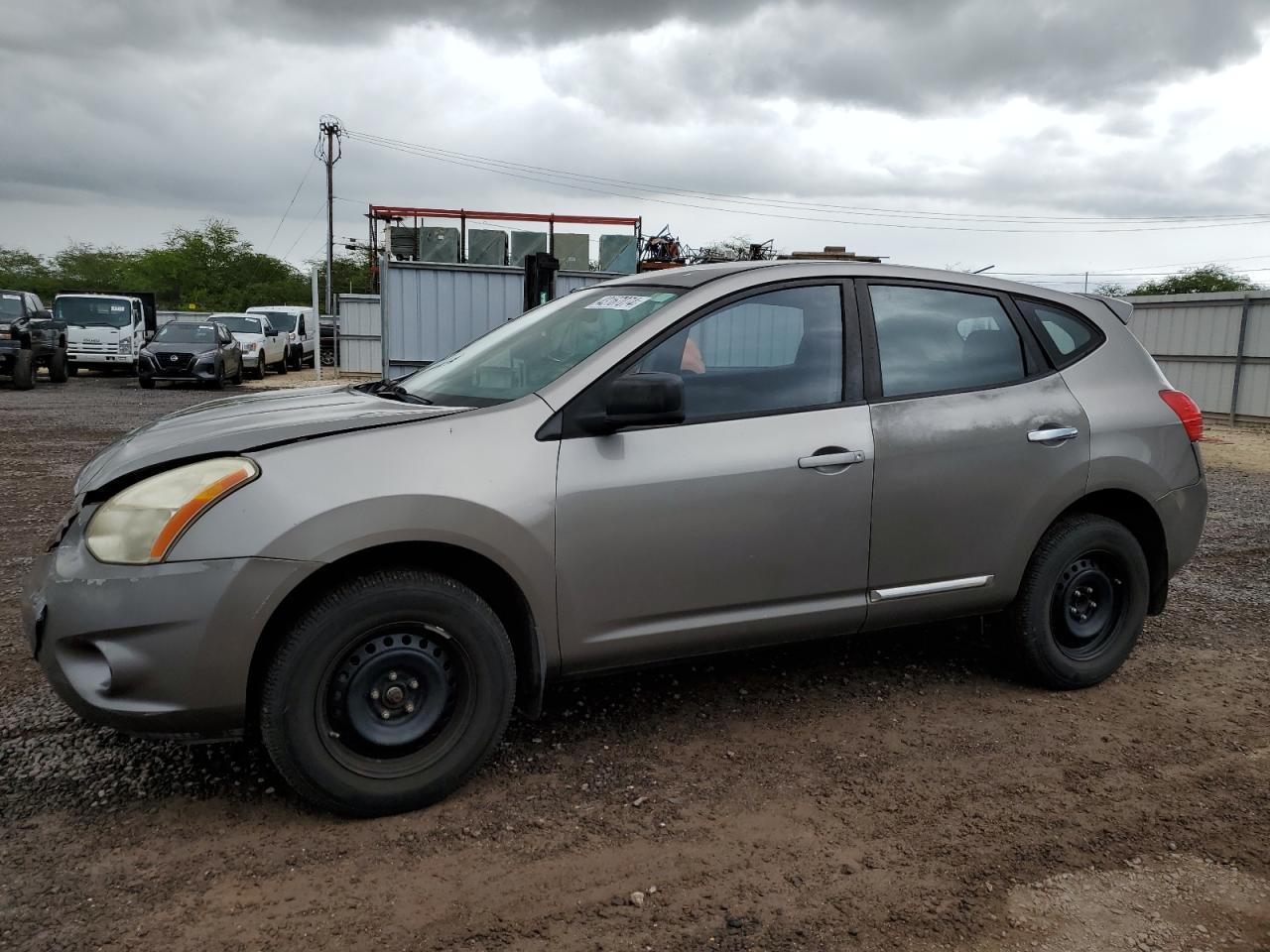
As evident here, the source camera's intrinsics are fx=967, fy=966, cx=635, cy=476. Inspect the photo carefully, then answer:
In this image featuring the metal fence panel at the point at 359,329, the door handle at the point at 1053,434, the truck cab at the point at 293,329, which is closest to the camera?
the door handle at the point at 1053,434

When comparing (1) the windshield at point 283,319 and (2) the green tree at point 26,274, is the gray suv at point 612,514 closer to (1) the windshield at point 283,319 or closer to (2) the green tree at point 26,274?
(1) the windshield at point 283,319

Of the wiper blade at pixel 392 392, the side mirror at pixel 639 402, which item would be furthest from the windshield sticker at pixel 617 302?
the wiper blade at pixel 392 392

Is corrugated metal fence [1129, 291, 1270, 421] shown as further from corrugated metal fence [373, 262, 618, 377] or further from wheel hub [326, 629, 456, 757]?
wheel hub [326, 629, 456, 757]

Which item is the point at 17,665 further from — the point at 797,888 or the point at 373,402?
the point at 797,888

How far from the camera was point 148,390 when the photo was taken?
67.6 ft

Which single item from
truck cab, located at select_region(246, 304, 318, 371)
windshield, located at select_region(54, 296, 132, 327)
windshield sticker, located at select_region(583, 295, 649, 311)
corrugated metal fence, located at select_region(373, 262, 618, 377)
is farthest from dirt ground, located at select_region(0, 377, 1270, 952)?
truck cab, located at select_region(246, 304, 318, 371)

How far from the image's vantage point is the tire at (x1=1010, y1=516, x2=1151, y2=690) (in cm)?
389

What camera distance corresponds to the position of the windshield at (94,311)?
2323 centimetres

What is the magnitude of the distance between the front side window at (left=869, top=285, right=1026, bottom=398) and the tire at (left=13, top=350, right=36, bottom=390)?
1995 centimetres

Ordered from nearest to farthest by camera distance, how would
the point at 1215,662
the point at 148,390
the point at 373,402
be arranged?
the point at 373,402 < the point at 1215,662 < the point at 148,390

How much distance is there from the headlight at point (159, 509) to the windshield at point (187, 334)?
20425mm

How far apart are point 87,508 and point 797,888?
2.27 meters

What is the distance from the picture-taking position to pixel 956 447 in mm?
3625

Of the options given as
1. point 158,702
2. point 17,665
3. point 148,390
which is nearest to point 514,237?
point 148,390
